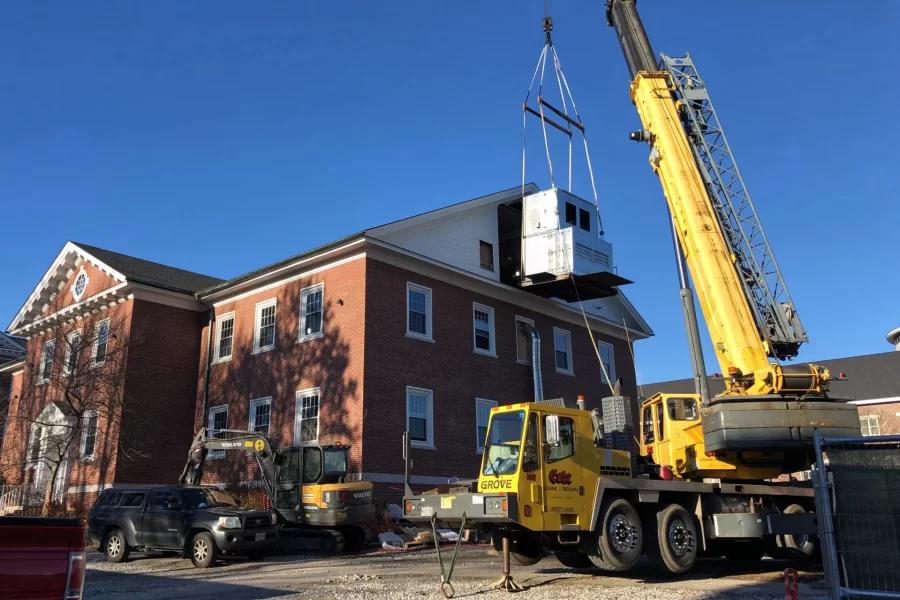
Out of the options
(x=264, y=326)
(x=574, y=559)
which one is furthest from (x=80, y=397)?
(x=574, y=559)

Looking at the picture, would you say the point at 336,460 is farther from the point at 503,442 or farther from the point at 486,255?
the point at 486,255

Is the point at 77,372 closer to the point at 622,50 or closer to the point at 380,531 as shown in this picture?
the point at 380,531

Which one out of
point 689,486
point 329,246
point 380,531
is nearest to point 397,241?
point 329,246

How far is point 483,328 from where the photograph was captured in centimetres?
2758

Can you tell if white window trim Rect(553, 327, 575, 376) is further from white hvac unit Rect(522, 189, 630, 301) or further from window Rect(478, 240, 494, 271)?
window Rect(478, 240, 494, 271)

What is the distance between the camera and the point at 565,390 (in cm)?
3005

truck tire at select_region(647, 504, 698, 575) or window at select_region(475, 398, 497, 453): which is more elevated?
window at select_region(475, 398, 497, 453)

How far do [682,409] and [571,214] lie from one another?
1350cm

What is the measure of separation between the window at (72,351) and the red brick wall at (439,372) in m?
10.6

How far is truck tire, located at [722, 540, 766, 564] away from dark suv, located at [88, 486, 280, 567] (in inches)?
378

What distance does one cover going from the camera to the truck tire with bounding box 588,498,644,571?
40.7 ft

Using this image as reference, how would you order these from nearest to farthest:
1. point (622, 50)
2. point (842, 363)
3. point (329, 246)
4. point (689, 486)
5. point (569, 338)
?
point (689, 486)
point (622, 50)
point (329, 246)
point (569, 338)
point (842, 363)

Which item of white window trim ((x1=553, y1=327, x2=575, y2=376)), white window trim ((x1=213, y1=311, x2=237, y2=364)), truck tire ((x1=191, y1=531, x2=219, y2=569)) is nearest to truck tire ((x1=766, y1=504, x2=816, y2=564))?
truck tire ((x1=191, y1=531, x2=219, y2=569))

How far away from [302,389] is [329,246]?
478 cm
